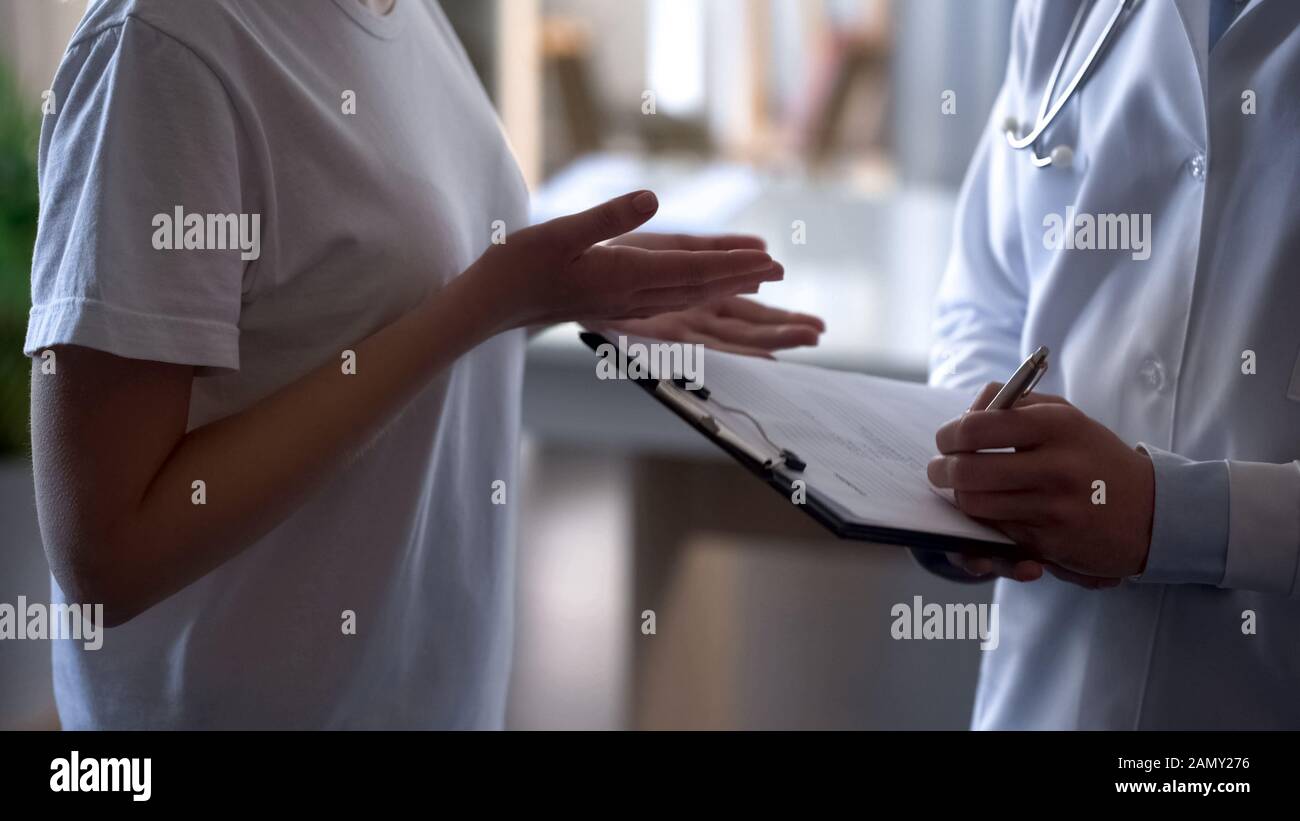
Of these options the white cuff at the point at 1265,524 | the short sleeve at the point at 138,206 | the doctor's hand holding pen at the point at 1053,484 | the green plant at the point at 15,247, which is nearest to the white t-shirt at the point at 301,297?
the short sleeve at the point at 138,206

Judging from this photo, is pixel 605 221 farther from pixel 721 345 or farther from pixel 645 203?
pixel 721 345

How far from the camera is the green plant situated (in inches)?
70.8

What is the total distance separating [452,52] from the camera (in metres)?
0.99

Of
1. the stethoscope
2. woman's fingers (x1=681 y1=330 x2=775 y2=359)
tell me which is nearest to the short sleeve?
woman's fingers (x1=681 y1=330 x2=775 y2=359)

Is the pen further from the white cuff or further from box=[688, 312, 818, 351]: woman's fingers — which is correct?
box=[688, 312, 818, 351]: woman's fingers

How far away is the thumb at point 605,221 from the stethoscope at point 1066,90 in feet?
1.20

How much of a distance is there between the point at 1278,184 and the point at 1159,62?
138mm

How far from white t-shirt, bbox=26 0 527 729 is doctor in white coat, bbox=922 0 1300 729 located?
0.40 meters

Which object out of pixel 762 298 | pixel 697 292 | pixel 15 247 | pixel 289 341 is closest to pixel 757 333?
pixel 697 292

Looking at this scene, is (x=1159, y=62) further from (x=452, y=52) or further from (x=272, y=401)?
(x=272, y=401)

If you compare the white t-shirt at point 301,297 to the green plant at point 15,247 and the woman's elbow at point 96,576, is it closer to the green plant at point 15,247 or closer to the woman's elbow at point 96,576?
the woman's elbow at point 96,576

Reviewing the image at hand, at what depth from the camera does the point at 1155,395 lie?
829 millimetres

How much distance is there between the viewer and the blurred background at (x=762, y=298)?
2.02 meters

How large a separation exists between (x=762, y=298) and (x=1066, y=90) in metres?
1.20
